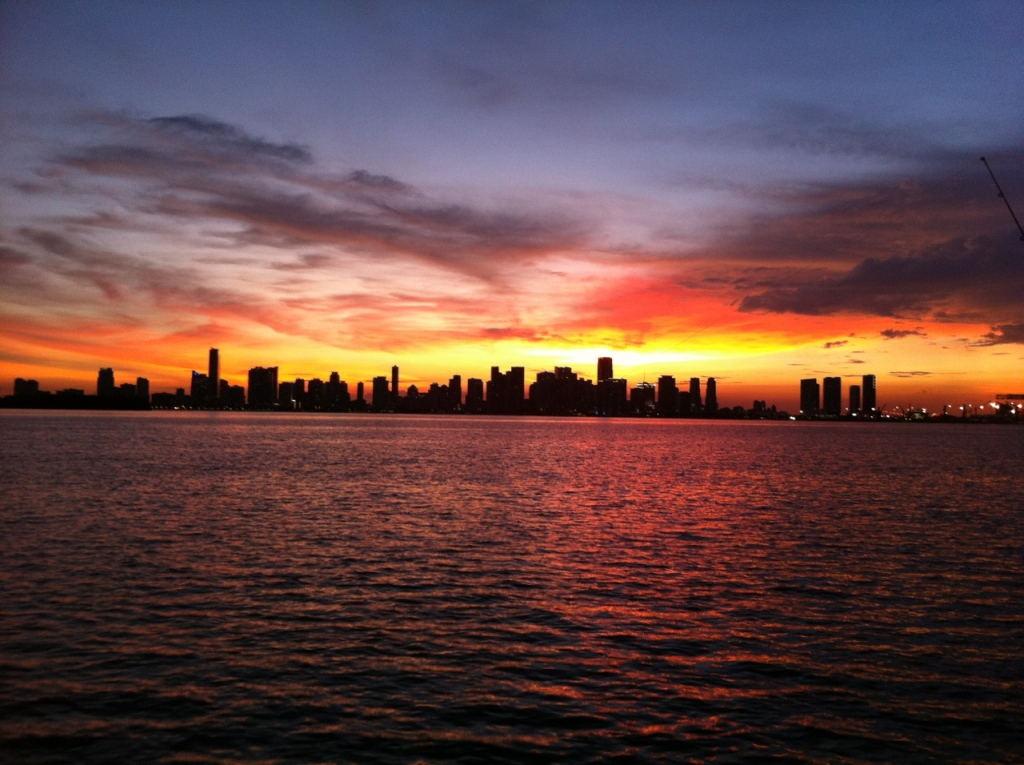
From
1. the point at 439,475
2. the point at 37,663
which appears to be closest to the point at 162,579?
the point at 37,663

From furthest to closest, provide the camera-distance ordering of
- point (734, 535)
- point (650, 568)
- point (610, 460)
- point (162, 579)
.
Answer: point (610, 460)
point (734, 535)
point (650, 568)
point (162, 579)

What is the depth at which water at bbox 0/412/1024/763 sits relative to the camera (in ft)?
55.5

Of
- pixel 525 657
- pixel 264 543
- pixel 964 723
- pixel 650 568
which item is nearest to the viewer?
pixel 964 723

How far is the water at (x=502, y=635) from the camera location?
1692 centimetres

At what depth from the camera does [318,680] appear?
20125 mm

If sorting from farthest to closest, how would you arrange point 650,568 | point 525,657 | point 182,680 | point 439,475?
point 439,475 → point 650,568 → point 525,657 → point 182,680

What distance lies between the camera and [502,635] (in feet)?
80.5

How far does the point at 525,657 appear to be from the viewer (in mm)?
22312

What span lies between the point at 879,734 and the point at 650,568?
18434 mm

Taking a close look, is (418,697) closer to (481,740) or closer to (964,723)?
(481,740)

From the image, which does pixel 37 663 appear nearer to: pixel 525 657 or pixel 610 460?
pixel 525 657

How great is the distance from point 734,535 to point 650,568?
12.5 m

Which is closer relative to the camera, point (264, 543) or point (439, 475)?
point (264, 543)

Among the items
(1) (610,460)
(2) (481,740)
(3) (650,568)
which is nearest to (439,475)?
(1) (610,460)
